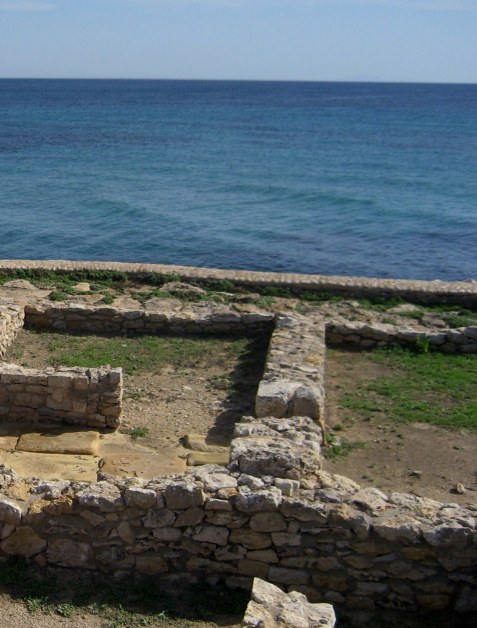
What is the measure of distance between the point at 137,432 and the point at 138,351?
2.70 m

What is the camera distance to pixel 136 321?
1370 centimetres

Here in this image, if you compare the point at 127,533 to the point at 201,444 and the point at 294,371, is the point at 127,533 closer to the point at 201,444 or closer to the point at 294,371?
the point at 201,444

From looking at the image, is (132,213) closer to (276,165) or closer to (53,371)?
(276,165)

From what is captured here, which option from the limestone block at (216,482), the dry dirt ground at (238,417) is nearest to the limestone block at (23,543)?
the limestone block at (216,482)

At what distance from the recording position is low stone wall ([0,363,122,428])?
10328 mm

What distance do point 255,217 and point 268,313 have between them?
17250mm

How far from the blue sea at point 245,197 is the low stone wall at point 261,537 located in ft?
55.4

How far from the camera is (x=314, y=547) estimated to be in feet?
23.4

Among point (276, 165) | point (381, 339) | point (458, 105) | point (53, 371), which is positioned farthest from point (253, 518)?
point (458, 105)

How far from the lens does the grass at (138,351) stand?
40.7 feet

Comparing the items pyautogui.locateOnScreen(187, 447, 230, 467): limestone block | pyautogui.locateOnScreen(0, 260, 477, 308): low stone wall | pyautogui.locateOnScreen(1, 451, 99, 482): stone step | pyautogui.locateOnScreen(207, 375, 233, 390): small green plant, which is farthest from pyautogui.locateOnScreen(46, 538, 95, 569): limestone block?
pyautogui.locateOnScreen(0, 260, 477, 308): low stone wall

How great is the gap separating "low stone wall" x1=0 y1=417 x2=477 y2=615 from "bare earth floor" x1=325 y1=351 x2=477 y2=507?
1.72 m

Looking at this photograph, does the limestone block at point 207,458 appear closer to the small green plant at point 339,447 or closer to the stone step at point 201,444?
the stone step at point 201,444

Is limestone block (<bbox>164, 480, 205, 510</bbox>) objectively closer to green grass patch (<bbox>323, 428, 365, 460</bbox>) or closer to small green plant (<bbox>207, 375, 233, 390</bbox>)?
green grass patch (<bbox>323, 428, 365, 460</bbox>)
